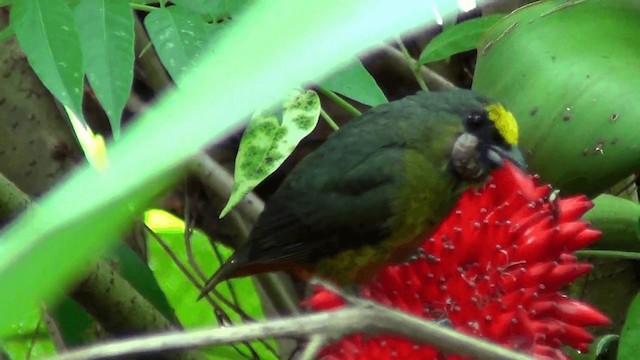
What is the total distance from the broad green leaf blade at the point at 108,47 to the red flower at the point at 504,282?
0.77 ft

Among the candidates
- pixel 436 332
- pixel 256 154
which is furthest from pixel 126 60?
pixel 436 332

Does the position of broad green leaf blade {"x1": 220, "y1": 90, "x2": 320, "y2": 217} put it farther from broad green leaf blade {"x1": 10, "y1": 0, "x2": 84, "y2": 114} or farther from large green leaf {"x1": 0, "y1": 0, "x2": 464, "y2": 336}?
large green leaf {"x1": 0, "y1": 0, "x2": 464, "y2": 336}

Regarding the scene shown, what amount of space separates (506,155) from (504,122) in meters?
0.03

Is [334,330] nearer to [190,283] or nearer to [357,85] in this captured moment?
[357,85]

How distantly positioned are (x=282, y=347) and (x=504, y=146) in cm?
67

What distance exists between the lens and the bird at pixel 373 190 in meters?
0.92

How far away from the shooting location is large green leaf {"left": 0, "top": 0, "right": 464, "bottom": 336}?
7cm

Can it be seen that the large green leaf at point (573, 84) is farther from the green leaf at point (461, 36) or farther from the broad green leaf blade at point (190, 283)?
the broad green leaf blade at point (190, 283)

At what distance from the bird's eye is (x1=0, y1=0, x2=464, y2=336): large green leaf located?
2.69 feet

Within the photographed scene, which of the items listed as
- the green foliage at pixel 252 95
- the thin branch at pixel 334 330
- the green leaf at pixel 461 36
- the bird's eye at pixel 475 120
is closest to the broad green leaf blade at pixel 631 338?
the green foliage at pixel 252 95

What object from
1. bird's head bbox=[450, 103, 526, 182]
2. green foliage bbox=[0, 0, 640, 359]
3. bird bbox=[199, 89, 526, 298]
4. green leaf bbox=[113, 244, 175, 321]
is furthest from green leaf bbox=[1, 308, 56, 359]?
bird's head bbox=[450, 103, 526, 182]

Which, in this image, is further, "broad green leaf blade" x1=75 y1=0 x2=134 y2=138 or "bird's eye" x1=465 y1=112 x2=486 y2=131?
"bird's eye" x1=465 y1=112 x2=486 y2=131

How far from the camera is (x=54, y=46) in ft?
1.92

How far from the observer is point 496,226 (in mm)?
744
